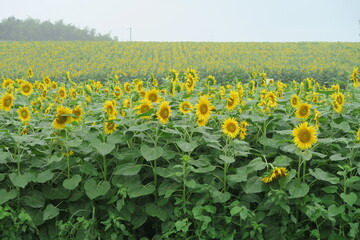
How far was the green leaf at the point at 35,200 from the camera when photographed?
3.11 m

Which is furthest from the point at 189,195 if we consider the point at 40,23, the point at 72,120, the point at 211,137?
the point at 40,23

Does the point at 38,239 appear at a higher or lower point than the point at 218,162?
lower

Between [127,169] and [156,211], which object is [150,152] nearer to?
[127,169]

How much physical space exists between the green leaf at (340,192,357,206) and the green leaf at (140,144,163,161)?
1.15 metres

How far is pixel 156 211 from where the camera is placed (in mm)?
3010

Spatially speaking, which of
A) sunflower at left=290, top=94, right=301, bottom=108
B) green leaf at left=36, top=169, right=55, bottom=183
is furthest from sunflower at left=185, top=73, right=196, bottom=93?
green leaf at left=36, top=169, right=55, bottom=183

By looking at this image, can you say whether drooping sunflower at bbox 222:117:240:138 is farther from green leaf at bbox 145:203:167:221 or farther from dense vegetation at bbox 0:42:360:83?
dense vegetation at bbox 0:42:360:83

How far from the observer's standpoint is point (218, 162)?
3.20 meters

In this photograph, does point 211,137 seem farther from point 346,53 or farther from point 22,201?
point 346,53

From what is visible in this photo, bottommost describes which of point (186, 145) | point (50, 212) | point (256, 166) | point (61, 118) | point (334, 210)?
point (50, 212)

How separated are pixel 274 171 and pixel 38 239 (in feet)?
5.54

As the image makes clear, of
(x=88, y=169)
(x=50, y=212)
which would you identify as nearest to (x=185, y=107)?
(x=88, y=169)

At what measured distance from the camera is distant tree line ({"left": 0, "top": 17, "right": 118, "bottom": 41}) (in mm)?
62500

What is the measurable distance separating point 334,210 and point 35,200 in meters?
1.93
